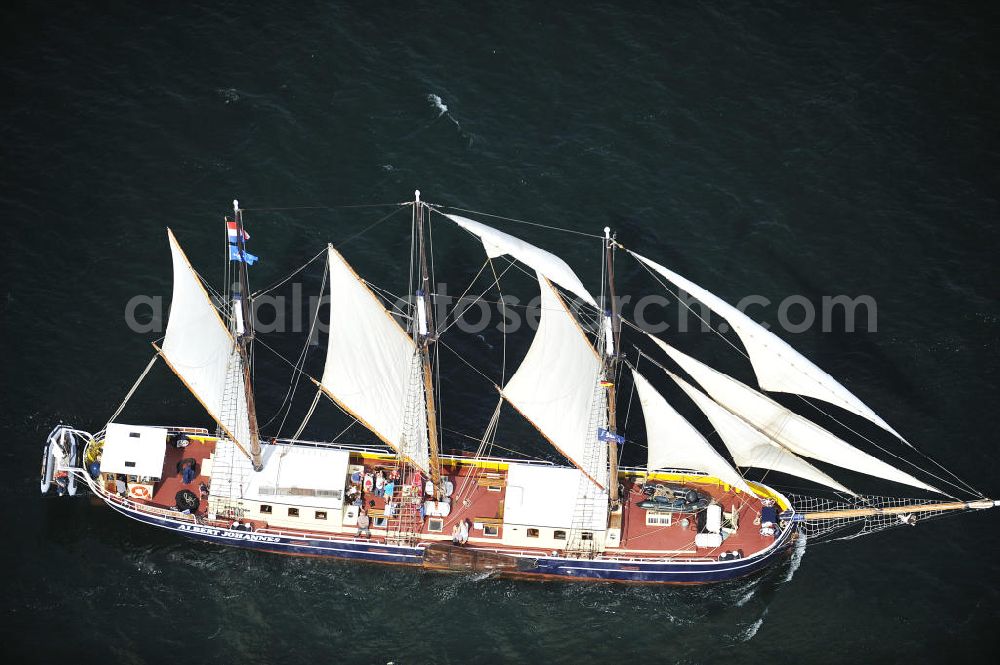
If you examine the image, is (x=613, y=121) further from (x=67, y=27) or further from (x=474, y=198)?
(x=67, y=27)

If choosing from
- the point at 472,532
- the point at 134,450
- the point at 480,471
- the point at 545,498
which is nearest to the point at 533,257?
the point at 545,498

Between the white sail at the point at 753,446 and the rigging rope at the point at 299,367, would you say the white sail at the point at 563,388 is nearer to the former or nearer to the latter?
→ the white sail at the point at 753,446

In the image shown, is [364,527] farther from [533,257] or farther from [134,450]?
[533,257]

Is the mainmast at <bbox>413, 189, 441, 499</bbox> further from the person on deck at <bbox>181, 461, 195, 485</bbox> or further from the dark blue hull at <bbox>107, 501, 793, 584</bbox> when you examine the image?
the person on deck at <bbox>181, 461, 195, 485</bbox>

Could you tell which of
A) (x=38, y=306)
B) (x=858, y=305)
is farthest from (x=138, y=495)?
(x=858, y=305)

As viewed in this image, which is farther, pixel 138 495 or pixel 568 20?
pixel 568 20

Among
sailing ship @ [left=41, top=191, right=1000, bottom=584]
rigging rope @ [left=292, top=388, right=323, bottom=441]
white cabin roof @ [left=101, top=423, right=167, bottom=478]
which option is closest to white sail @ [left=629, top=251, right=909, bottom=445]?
sailing ship @ [left=41, top=191, right=1000, bottom=584]

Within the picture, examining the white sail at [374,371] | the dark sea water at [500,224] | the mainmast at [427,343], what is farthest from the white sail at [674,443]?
the white sail at [374,371]

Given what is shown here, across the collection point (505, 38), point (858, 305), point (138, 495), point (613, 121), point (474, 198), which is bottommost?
point (138, 495)

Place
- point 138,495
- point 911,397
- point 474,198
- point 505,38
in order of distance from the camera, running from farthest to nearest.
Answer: point 505,38, point 474,198, point 911,397, point 138,495

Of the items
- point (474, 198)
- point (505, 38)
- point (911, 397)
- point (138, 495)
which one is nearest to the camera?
point (138, 495)
